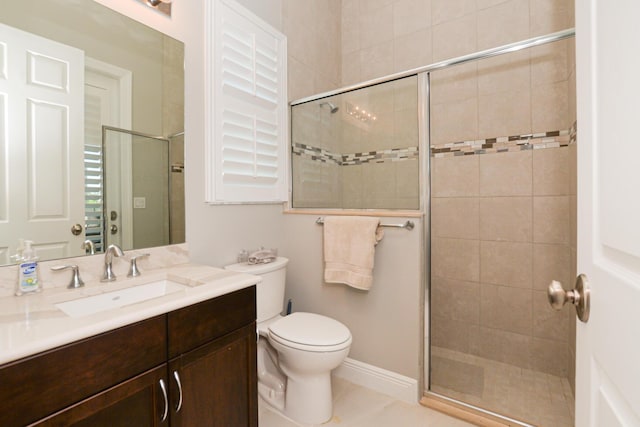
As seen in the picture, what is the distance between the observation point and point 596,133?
562 mm

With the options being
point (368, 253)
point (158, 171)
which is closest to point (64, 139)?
point (158, 171)

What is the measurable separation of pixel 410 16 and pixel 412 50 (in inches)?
10.6

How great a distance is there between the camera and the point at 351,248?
184cm

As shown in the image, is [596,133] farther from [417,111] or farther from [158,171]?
[158,171]

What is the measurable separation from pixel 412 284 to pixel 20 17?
203 centimetres

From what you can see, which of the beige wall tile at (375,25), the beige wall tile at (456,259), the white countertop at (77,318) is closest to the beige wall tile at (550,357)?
the beige wall tile at (456,259)

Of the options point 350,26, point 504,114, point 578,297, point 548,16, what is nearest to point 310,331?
point 578,297

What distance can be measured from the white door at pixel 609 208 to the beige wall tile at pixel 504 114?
1.61m

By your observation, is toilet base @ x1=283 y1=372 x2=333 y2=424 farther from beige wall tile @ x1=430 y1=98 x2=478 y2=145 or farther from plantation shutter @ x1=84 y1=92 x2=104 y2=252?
beige wall tile @ x1=430 y1=98 x2=478 y2=145

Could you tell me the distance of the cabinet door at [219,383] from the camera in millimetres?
1046

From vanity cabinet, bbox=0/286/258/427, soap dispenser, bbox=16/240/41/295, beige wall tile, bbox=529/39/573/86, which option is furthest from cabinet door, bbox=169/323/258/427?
beige wall tile, bbox=529/39/573/86

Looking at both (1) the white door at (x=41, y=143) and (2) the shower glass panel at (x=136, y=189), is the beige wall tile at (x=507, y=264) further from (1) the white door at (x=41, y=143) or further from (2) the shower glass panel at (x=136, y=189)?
(1) the white door at (x=41, y=143)

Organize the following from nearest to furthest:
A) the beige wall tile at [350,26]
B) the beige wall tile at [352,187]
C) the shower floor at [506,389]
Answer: the shower floor at [506,389], the beige wall tile at [352,187], the beige wall tile at [350,26]

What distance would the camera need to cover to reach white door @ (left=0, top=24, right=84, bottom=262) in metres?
1.08
